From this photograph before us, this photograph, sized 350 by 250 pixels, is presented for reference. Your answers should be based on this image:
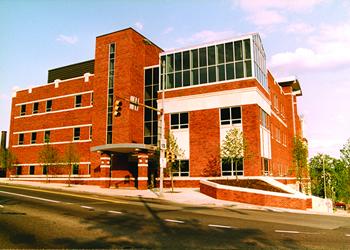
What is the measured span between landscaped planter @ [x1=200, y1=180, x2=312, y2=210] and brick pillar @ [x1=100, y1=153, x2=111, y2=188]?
1394cm

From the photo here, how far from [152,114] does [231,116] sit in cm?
1015

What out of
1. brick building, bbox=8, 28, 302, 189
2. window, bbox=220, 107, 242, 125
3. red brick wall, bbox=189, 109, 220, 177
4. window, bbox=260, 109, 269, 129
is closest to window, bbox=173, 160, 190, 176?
brick building, bbox=8, 28, 302, 189

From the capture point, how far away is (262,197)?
21.0 m

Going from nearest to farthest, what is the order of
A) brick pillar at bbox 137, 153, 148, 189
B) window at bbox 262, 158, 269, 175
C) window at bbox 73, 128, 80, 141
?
brick pillar at bbox 137, 153, 148, 189 → window at bbox 262, 158, 269, 175 → window at bbox 73, 128, 80, 141

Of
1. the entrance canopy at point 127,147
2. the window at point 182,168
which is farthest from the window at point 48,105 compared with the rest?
the window at point 182,168

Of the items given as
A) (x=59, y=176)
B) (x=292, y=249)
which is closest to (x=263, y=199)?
(x=292, y=249)

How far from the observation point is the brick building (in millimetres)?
31922

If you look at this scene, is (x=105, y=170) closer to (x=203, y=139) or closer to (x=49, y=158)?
(x=49, y=158)

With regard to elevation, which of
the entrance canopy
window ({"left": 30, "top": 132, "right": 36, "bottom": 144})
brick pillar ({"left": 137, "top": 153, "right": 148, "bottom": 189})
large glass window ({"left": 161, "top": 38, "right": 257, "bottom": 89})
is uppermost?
large glass window ({"left": 161, "top": 38, "right": 257, "bottom": 89})

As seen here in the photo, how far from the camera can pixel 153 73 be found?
38.7 m

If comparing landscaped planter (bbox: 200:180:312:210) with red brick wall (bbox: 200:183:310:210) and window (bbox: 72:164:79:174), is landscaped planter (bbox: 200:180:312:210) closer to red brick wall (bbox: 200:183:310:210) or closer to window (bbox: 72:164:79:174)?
red brick wall (bbox: 200:183:310:210)

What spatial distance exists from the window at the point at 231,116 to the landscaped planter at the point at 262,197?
988cm

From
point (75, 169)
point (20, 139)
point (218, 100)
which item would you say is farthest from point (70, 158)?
point (218, 100)

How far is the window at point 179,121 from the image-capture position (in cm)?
3456
